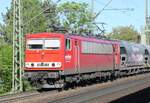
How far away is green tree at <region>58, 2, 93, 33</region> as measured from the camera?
55.2 metres

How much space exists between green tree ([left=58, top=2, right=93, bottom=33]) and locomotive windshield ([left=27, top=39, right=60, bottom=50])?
25.0 meters

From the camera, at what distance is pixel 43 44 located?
29156 millimetres

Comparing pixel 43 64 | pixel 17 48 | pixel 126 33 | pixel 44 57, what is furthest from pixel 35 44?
pixel 126 33

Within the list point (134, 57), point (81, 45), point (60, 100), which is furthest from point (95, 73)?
point (134, 57)

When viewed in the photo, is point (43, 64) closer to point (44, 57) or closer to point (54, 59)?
point (44, 57)

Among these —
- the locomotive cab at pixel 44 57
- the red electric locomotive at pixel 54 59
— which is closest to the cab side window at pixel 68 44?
the red electric locomotive at pixel 54 59

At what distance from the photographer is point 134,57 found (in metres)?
49.2

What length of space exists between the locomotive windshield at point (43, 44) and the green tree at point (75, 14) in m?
25.0

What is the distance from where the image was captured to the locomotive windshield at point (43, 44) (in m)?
28.8

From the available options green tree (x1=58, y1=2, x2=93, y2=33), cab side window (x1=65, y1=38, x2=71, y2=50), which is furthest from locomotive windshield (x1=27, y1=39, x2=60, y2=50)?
green tree (x1=58, y1=2, x2=93, y2=33)

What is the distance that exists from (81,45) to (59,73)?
12.2 ft

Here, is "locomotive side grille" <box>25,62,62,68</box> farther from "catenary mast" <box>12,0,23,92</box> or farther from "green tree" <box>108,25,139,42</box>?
"green tree" <box>108,25,139,42</box>

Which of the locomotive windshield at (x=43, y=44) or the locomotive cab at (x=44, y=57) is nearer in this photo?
the locomotive cab at (x=44, y=57)

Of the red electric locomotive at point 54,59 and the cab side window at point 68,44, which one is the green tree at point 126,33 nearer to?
the red electric locomotive at point 54,59
